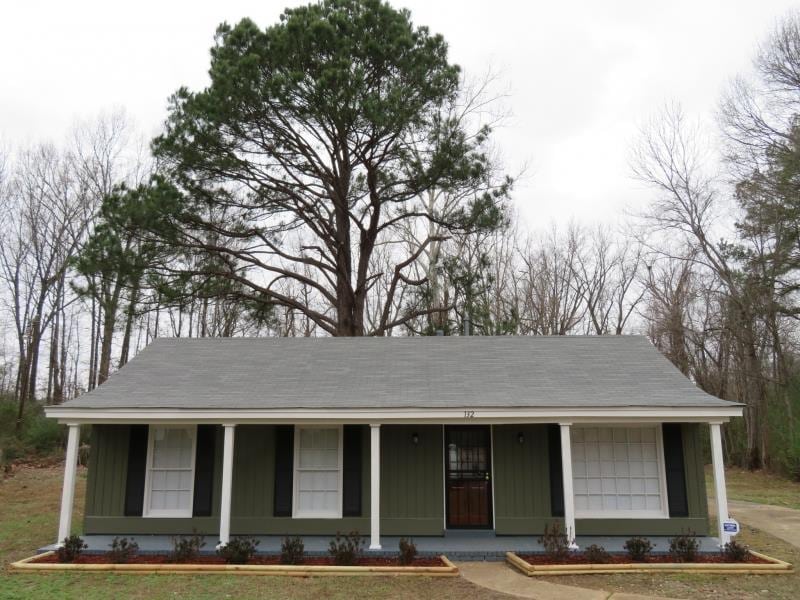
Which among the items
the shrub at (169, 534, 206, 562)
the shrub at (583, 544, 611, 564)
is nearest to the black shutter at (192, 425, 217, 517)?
the shrub at (169, 534, 206, 562)

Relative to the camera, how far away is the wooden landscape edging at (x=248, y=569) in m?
8.08

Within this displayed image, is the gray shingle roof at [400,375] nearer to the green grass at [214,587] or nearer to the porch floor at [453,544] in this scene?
the porch floor at [453,544]

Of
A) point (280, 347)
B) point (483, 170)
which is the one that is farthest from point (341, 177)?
point (280, 347)

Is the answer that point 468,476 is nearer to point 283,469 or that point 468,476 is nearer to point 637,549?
point 637,549

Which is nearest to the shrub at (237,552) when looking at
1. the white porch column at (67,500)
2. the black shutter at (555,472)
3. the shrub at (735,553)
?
the white porch column at (67,500)

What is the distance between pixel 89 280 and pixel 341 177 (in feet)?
24.1

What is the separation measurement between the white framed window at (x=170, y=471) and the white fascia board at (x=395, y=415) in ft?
3.21

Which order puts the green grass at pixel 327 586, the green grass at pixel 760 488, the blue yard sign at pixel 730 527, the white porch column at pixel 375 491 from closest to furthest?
the green grass at pixel 327 586
the blue yard sign at pixel 730 527
the white porch column at pixel 375 491
the green grass at pixel 760 488

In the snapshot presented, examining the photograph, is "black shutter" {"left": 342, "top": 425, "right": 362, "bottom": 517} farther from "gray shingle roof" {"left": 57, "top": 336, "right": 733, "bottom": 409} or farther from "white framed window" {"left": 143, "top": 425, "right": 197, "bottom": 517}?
"white framed window" {"left": 143, "top": 425, "right": 197, "bottom": 517}

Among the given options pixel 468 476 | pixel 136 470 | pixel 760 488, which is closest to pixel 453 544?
pixel 468 476

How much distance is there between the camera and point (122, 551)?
865cm

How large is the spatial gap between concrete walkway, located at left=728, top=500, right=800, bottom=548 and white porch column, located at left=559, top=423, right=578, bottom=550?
400 centimetres

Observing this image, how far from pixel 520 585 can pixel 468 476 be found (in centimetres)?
293

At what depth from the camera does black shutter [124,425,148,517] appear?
10.2 m
